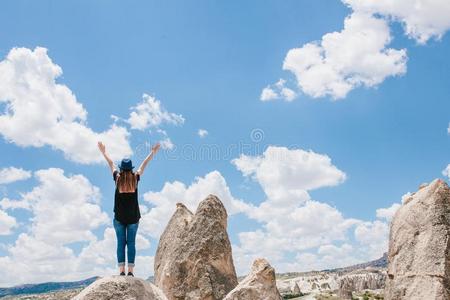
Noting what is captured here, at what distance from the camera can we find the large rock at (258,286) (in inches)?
635

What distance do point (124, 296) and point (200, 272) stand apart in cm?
1226

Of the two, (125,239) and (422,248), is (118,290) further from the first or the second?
(422,248)

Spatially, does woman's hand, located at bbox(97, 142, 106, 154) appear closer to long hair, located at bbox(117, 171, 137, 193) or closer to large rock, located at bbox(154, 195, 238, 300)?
long hair, located at bbox(117, 171, 137, 193)

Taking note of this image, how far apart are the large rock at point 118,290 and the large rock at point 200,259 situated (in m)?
11.6

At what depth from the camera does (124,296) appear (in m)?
10.2

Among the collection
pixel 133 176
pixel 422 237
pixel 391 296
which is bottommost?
pixel 391 296

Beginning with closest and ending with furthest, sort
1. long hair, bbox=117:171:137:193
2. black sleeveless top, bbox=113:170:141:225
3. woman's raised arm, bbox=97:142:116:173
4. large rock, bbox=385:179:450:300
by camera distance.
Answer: black sleeveless top, bbox=113:170:141:225 < long hair, bbox=117:171:137:193 < woman's raised arm, bbox=97:142:116:173 < large rock, bbox=385:179:450:300

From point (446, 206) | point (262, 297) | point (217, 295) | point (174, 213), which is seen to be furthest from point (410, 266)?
point (174, 213)

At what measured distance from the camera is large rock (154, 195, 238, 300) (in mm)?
22031

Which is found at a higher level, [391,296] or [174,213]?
[174,213]

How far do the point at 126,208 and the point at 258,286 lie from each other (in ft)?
20.9

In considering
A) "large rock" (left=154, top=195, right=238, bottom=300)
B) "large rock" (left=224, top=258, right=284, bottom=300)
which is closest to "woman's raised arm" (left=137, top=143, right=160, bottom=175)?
"large rock" (left=224, top=258, right=284, bottom=300)

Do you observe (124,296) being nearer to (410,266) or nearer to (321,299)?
(410,266)

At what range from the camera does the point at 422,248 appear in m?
15.4
